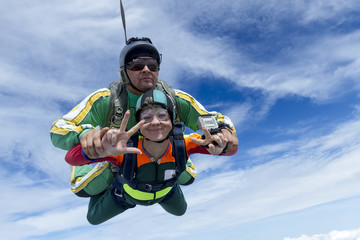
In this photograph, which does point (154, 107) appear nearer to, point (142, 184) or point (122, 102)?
point (122, 102)

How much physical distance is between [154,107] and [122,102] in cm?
75

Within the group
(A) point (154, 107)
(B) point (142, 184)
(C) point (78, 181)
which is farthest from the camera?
(C) point (78, 181)

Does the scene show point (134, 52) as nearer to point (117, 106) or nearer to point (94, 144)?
point (117, 106)

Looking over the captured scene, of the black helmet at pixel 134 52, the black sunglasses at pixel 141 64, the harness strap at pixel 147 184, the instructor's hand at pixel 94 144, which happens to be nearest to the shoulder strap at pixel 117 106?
the black helmet at pixel 134 52

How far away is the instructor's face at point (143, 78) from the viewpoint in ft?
14.0

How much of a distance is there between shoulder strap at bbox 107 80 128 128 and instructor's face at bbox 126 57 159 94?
0.77ft

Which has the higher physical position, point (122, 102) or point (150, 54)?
point (150, 54)

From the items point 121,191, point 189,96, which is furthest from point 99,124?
point 189,96

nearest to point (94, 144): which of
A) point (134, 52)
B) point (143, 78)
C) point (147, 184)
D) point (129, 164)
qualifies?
point (129, 164)

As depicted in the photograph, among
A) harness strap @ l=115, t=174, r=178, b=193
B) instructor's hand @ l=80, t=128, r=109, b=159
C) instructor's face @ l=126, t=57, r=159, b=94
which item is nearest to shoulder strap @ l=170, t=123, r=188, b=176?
harness strap @ l=115, t=174, r=178, b=193

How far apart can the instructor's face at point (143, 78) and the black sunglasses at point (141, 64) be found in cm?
5

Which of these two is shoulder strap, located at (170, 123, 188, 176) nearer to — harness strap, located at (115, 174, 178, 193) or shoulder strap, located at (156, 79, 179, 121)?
harness strap, located at (115, 174, 178, 193)

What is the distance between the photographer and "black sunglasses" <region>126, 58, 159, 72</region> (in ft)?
14.2

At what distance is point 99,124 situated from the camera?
423 centimetres
